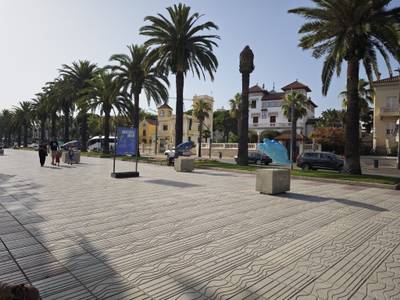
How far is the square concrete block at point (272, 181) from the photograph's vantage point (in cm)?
1103

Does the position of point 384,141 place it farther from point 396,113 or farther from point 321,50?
point 321,50

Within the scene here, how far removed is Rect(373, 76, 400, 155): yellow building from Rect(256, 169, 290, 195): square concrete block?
125 ft

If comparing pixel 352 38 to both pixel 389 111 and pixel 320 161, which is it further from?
pixel 389 111

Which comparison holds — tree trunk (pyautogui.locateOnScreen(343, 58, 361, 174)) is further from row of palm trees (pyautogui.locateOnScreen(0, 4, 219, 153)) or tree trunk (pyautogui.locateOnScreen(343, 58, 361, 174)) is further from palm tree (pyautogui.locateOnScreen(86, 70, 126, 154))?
palm tree (pyautogui.locateOnScreen(86, 70, 126, 154))

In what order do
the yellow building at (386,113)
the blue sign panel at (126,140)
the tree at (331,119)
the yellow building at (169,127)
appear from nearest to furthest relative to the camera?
the blue sign panel at (126,140) → the yellow building at (386,113) → the tree at (331,119) → the yellow building at (169,127)

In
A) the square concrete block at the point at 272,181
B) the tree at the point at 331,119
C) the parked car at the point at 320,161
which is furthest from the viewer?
the tree at the point at 331,119

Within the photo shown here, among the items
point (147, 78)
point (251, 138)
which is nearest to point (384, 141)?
point (251, 138)

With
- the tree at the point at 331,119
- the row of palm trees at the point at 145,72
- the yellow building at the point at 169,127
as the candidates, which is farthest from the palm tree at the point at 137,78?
the yellow building at the point at 169,127

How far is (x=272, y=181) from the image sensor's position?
36.0 ft

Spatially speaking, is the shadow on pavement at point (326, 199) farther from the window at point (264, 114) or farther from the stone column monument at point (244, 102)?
the window at point (264, 114)

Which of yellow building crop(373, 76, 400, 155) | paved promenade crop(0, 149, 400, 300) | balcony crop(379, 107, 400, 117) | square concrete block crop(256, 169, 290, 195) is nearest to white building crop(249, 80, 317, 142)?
yellow building crop(373, 76, 400, 155)

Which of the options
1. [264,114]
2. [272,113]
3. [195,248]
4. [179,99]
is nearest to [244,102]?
[179,99]

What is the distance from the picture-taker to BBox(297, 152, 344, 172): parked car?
26.8 meters

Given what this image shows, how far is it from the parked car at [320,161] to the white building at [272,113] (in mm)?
36124
